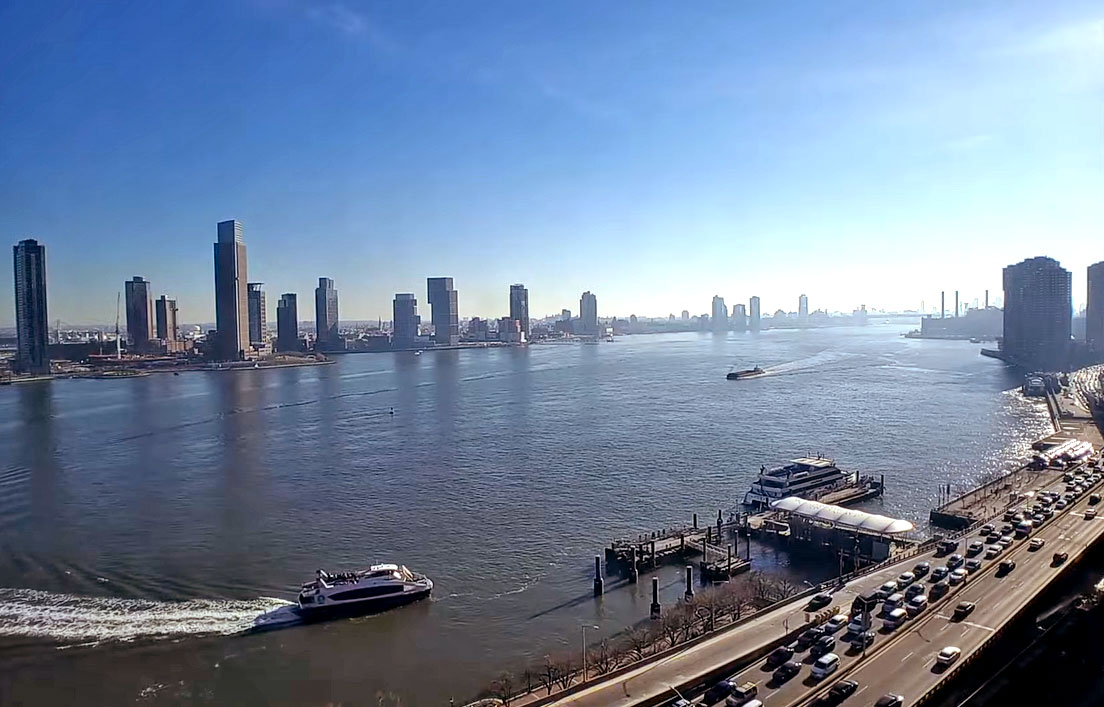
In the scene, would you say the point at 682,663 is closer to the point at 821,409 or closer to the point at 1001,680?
the point at 1001,680

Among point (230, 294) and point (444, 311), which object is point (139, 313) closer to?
point (230, 294)

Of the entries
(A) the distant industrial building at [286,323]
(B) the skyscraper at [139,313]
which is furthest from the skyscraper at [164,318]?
(A) the distant industrial building at [286,323]

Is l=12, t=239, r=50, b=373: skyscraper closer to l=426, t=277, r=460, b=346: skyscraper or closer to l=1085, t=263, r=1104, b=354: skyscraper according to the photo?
l=426, t=277, r=460, b=346: skyscraper

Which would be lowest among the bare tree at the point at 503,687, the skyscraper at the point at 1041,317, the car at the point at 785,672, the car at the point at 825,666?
the bare tree at the point at 503,687

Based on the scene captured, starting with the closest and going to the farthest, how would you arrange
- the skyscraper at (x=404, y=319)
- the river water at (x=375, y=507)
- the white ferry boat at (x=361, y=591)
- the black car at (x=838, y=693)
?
1. the black car at (x=838, y=693)
2. the river water at (x=375, y=507)
3. the white ferry boat at (x=361, y=591)
4. the skyscraper at (x=404, y=319)

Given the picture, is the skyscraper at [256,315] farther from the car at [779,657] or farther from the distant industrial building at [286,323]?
the car at [779,657]

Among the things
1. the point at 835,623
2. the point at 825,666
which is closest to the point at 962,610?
the point at 835,623
